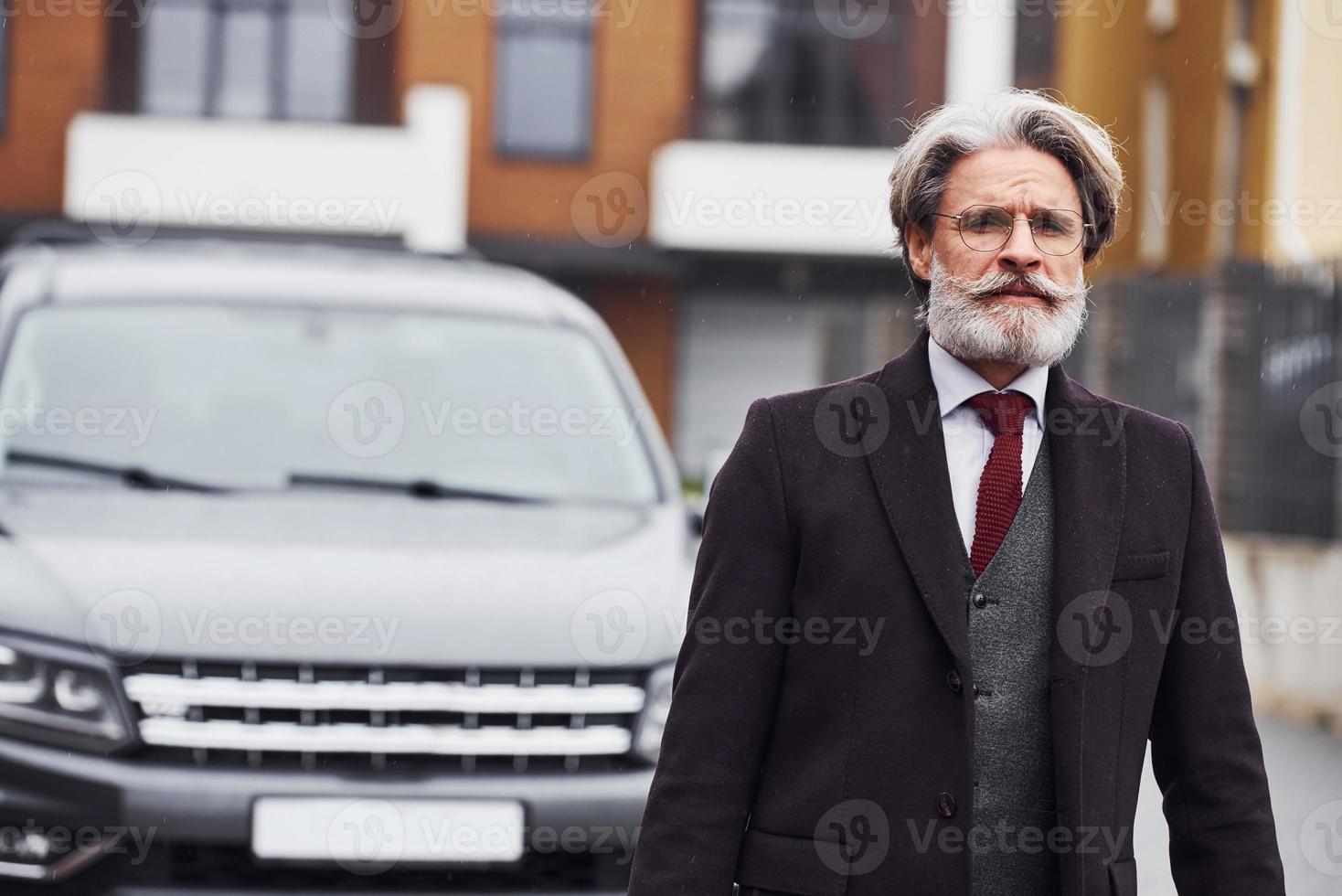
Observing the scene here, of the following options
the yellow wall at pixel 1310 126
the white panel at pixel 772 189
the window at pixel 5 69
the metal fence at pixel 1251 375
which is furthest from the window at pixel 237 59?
the metal fence at pixel 1251 375

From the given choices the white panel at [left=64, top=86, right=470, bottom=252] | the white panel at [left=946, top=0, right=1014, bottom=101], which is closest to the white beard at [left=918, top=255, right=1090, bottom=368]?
the white panel at [left=64, top=86, right=470, bottom=252]

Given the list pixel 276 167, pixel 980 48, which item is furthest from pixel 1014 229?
pixel 980 48

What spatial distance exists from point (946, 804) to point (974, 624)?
23 centimetres

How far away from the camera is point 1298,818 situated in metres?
6.99

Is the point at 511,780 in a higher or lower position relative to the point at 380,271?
lower

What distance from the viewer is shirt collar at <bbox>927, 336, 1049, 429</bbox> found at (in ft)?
8.51

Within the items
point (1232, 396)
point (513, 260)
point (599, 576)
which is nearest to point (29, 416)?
point (599, 576)

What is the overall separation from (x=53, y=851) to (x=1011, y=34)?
23.1 metres

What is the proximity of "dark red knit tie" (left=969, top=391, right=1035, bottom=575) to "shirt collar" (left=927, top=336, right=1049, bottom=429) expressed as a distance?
1 cm

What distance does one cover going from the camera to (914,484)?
2.49m

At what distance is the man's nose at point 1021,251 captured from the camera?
2.54 meters

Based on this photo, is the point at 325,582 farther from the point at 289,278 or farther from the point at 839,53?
the point at 839,53

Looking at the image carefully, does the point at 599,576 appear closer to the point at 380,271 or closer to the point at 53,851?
the point at 53,851

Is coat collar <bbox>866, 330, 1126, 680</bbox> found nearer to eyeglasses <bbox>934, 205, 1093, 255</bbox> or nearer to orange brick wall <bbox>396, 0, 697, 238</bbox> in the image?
eyeglasses <bbox>934, 205, 1093, 255</bbox>
